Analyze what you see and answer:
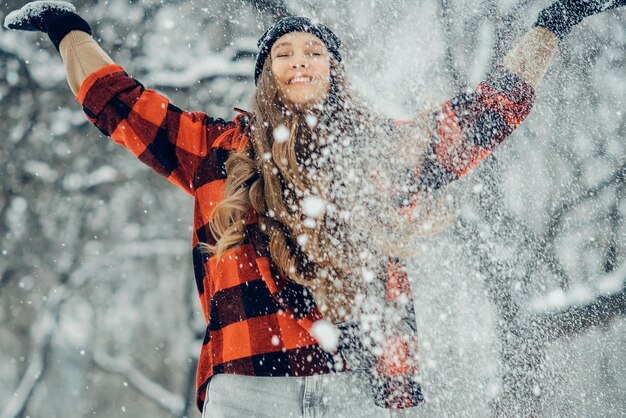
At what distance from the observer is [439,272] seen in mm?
3199

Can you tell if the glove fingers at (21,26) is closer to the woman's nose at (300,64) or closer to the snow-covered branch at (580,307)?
the woman's nose at (300,64)

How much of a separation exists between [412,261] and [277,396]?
88.4 inches

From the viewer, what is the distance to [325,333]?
1229 mm

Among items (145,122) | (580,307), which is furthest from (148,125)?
(580,307)

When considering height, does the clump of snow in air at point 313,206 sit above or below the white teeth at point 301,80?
below

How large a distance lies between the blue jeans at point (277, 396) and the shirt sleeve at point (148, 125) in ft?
2.01

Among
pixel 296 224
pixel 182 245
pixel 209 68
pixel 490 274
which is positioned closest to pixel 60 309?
pixel 182 245

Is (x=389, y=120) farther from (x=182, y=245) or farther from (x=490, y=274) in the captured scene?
(x=182, y=245)

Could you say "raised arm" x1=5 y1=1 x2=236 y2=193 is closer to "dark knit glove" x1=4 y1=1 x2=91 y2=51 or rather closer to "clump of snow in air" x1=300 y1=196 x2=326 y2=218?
"dark knit glove" x1=4 y1=1 x2=91 y2=51

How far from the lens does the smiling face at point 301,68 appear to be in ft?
5.06

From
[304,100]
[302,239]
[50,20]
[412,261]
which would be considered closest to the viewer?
[302,239]

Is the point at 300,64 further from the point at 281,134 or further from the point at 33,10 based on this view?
the point at 33,10

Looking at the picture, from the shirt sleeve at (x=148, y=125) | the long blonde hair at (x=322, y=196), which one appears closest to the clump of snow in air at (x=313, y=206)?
the long blonde hair at (x=322, y=196)

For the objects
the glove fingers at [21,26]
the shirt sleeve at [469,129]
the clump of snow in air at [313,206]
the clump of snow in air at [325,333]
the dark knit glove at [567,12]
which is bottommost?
the clump of snow in air at [325,333]
